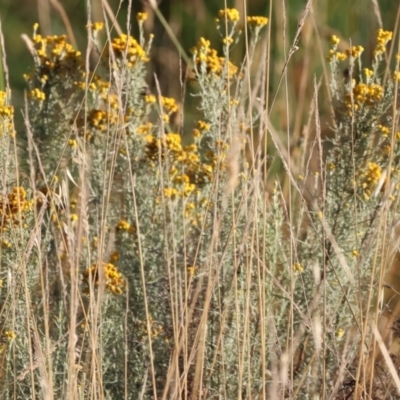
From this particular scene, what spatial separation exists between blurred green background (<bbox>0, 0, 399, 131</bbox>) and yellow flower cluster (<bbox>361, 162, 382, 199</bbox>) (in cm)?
161

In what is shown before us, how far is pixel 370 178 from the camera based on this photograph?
2.21m

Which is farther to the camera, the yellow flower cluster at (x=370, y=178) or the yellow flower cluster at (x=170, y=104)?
the yellow flower cluster at (x=170, y=104)

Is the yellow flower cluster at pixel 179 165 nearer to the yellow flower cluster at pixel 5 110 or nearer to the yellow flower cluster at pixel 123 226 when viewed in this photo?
the yellow flower cluster at pixel 123 226

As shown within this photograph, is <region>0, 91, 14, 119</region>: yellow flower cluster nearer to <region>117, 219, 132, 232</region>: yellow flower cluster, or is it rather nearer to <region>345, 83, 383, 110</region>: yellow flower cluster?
<region>117, 219, 132, 232</region>: yellow flower cluster

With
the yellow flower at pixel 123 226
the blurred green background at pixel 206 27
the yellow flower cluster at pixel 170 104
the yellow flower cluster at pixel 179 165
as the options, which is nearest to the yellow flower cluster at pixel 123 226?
the yellow flower at pixel 123 226

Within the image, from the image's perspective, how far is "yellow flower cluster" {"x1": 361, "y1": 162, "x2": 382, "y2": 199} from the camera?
86.5 inches

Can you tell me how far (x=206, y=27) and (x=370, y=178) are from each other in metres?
2.64

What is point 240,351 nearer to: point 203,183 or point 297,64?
point 203,183

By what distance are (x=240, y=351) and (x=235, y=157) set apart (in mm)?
499

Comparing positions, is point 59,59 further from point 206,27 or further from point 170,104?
point 206,27

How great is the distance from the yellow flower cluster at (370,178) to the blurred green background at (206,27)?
161 cm

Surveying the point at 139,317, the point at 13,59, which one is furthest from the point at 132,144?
the point at 13,59

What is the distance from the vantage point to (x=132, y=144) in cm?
236

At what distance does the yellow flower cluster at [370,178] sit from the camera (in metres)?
2.20
